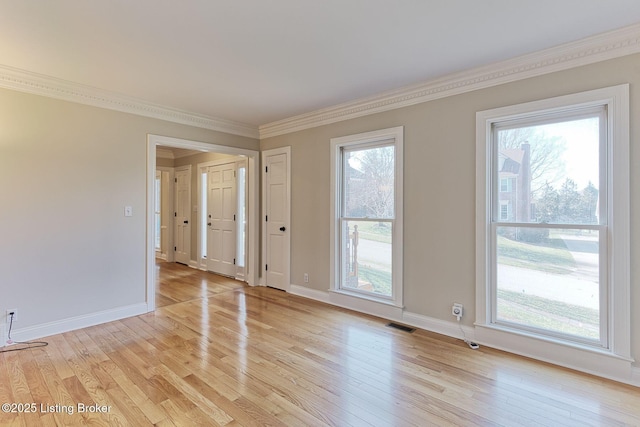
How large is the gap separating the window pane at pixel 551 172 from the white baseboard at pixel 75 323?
404 centimetres

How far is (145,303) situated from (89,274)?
69cm

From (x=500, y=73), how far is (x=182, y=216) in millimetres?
6257

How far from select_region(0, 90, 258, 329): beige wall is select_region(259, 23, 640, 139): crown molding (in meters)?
2.37

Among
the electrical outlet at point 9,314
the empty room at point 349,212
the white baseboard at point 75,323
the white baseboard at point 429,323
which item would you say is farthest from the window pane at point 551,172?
the electrical outlet at point 9,314

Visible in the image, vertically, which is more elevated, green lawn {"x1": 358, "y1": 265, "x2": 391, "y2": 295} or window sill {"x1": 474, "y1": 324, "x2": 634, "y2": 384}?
green lawn {"x1": 358, "y1": 265, "x2": 391, "y2": 295}

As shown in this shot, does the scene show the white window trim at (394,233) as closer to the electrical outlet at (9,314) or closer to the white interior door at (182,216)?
the electrical outlet at (9,314)

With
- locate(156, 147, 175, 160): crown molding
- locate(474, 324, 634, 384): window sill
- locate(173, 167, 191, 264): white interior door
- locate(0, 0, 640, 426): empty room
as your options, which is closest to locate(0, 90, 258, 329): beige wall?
locate(0, 0, 640, 426): empty room

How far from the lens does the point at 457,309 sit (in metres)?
2.98

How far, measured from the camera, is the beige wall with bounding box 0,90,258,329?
2873mm

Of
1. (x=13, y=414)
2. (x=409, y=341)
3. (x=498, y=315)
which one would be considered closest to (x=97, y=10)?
(x=13, y=414)

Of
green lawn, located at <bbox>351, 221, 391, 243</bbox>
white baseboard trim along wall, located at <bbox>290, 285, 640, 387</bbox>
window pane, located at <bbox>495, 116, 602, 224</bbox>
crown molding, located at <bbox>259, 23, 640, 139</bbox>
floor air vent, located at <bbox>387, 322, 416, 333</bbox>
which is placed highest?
crown molding, located at <bbox>259, 23, 640, 139</bbox>

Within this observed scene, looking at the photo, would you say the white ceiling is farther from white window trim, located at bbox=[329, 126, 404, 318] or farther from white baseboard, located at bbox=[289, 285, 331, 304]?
white baseboard, located at bbox=[289, 285, 331, 304]

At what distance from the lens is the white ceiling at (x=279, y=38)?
1940 millimetres

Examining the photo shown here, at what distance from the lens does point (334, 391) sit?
6.96 feet
